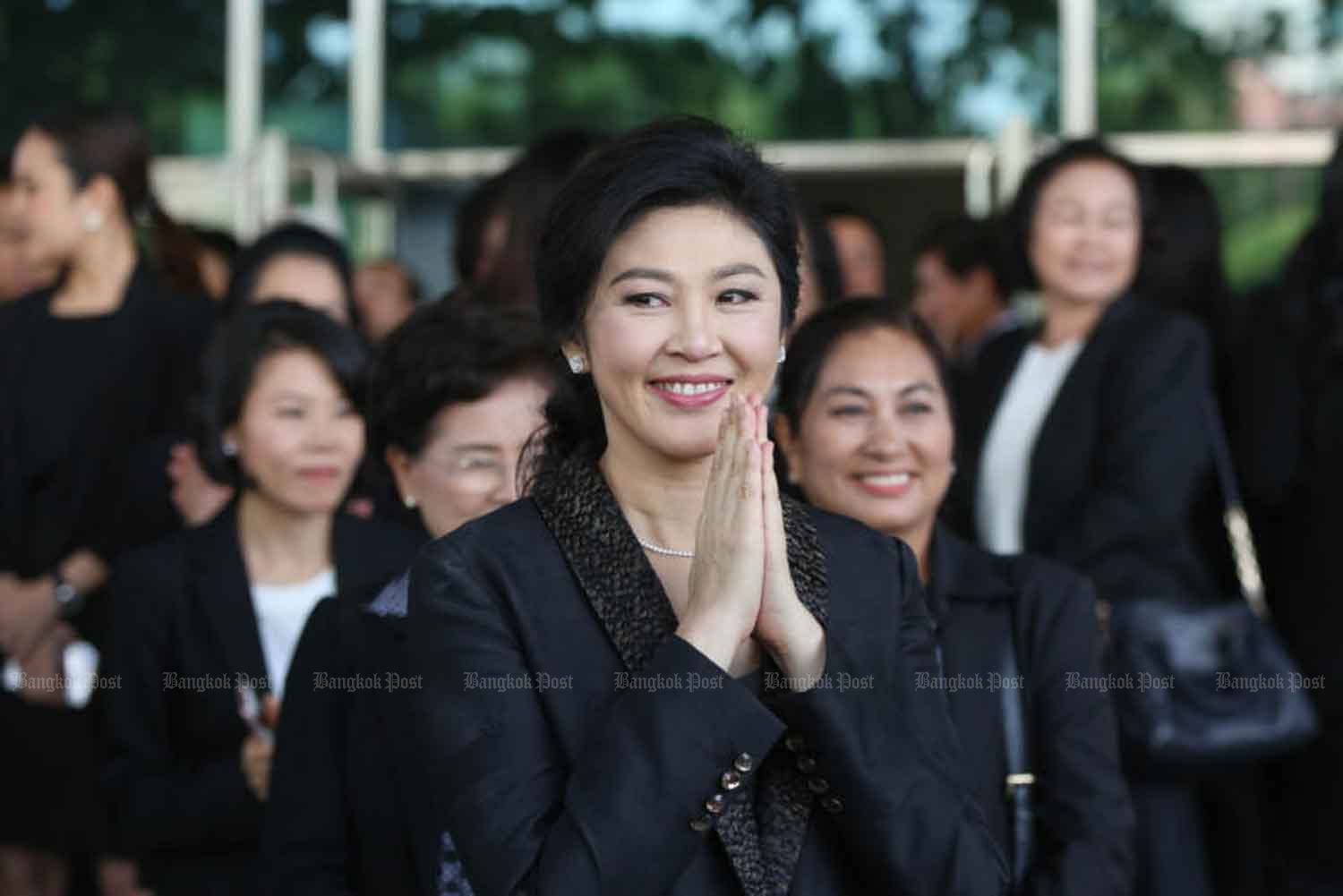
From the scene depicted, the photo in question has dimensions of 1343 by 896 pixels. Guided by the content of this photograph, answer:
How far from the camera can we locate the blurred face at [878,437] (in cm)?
341

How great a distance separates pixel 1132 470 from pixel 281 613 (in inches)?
72.9

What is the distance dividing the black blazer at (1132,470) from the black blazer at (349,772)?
5.60 ft

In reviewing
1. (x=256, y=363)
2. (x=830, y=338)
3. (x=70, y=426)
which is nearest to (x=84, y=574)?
(x=70, y=426)

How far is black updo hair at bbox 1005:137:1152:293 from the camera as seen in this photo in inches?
194

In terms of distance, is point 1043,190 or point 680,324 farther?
point 1043,190

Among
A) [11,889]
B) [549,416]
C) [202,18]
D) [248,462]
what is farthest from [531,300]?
[202,18]

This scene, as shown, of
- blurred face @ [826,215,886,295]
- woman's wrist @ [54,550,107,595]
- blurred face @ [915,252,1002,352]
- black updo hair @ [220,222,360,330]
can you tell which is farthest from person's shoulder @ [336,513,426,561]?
blurred face @ [915,252,1002,352]

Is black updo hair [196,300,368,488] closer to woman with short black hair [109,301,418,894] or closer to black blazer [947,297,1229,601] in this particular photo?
woman with short black hair [109,301,418,894]

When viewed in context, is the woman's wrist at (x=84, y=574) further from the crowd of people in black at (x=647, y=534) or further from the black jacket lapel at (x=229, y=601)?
the black jacket lapel at (x=229, y=601)

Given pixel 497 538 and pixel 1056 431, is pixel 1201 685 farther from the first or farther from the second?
pixel 497 538

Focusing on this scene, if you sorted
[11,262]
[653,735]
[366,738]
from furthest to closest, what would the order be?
1. [11,262]
2. [366,738]
3. [653,735]

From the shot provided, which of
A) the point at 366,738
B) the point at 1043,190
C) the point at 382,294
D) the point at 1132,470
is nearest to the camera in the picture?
the point at 366,738

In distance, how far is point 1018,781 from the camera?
3119 millimetres

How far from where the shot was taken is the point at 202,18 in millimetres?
7438
